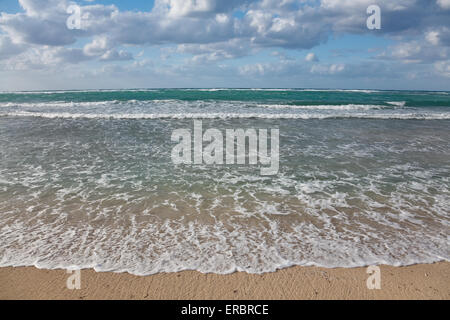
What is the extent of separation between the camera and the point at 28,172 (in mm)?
6836

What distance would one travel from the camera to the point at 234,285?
3156 millimetres

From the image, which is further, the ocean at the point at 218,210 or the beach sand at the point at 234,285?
the ocean at the point at 218,210

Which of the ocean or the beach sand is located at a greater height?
the ocean

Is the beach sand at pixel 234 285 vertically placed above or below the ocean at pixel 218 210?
below

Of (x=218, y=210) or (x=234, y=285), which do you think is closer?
(x=234, y=285)

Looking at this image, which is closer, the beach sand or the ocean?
the beach sand

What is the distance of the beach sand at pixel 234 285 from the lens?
9.95 ft

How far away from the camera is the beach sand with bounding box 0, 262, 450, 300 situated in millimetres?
3033

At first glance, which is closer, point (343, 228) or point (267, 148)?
point (343, 228)

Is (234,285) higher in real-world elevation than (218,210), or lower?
lower
